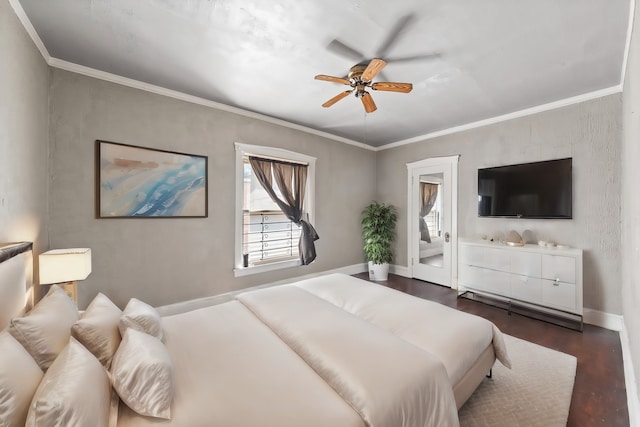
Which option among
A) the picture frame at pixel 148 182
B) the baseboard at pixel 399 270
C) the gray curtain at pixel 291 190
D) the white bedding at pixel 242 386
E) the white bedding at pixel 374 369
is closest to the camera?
the white bedding at pixel 242 386

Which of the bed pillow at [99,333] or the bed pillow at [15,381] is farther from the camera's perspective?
the bed pillow at [99,333]

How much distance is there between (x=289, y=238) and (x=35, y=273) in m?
2.88

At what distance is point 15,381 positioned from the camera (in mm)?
842

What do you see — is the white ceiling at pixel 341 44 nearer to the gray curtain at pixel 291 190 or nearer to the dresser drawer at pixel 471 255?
the gray curtain at pixel 291 190

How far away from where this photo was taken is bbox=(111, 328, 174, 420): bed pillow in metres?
1.02

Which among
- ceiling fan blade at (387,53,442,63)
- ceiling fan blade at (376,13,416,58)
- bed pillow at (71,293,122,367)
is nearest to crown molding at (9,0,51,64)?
bed pillow at (71,293,122,367)

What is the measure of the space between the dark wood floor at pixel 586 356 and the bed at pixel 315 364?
1.86ft

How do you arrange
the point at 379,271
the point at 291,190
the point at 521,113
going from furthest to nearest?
the point at 379,271 → the point at 291,190 → the point at 521,113

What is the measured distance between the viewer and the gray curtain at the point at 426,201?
4555 millimetres

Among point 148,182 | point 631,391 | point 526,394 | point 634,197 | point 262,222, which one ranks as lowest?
point 526,394

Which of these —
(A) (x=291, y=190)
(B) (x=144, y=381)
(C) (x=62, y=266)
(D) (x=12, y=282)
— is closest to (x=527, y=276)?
(A) (x=291, y=190)

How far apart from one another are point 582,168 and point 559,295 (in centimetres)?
155

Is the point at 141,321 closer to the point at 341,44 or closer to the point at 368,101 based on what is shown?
the point at 341,44

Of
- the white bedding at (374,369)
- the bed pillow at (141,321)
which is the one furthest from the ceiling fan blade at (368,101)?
the bed pillow at (141,321)
